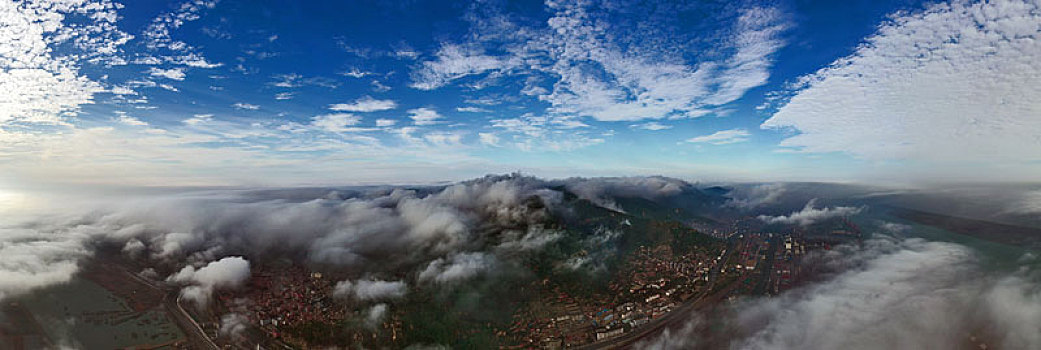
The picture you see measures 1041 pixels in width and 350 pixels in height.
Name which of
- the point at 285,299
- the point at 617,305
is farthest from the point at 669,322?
the point at 285,299

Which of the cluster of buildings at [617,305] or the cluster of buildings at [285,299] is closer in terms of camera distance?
the cluster of buildings at [617,305]

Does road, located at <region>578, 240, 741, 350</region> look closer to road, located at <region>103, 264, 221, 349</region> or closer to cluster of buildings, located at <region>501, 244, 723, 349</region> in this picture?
cluster of buildings, located at <region>501, 244, 723, 349</region>

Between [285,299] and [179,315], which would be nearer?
[179,315]

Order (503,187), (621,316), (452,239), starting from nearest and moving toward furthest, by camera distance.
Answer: (621,316) → (452,239) → (503,187)

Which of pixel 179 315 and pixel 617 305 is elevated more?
pixel 179 315

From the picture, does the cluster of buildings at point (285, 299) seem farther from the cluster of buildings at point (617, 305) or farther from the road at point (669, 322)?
the road at point (669, 322)

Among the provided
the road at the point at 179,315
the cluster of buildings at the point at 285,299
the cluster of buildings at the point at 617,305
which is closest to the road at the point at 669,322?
the cluster of buildings at the point at 617,305

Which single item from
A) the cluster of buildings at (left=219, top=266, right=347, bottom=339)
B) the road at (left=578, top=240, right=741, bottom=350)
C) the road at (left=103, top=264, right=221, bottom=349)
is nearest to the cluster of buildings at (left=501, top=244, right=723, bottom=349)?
the road at (left=578, top=240, right=741, bottom=350)

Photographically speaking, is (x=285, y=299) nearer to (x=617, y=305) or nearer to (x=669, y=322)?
(x=617, y=305)

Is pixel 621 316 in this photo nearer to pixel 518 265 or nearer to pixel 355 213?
pixel 518 265

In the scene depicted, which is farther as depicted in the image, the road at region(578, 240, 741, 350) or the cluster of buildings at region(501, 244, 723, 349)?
the cluster of buildings at region(501, 244, 723, 349)

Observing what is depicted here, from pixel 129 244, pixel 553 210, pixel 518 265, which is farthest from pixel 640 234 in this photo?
pixel 129 244
